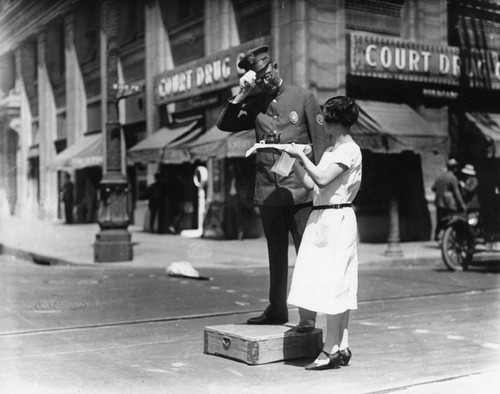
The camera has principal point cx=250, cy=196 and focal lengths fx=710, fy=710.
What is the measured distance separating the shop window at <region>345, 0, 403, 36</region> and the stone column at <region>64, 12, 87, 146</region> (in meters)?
14.9

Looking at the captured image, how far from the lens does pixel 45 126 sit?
31.3 meters

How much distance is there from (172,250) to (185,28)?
8.73 meters

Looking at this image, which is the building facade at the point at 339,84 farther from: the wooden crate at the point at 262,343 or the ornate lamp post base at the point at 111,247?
the wooden crate at the point at 262,343

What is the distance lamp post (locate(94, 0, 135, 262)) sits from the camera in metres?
12.6

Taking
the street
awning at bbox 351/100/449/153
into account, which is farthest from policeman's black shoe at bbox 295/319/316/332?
awning at bbox 351/100/449/153

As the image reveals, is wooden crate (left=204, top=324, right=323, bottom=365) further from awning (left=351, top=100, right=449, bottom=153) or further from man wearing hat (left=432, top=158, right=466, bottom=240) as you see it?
awning (left=351, top=100, right=449, bottom=153)

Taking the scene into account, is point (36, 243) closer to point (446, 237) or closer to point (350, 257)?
point (446, 237)

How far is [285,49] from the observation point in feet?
52.9

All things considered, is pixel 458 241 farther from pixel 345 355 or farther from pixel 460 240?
pixel 345 355

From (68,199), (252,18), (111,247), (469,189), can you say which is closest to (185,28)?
(252,18)

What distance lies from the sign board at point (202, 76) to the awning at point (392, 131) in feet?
10.1

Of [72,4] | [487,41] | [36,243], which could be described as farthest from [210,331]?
[72,4]

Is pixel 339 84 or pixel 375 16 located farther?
pixel 375 16

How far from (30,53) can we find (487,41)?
2060cm
